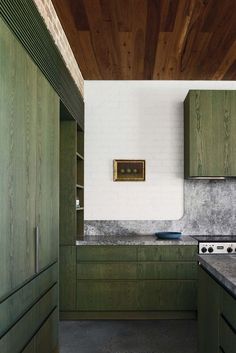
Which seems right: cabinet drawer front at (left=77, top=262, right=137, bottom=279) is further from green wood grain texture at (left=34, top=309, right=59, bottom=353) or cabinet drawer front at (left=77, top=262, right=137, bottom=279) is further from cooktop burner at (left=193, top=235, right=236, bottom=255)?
green wood grain texture at (left=34, top=309, right=59, bottom=353)

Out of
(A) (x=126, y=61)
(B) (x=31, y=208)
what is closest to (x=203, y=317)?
(B) (x=31, y=208)

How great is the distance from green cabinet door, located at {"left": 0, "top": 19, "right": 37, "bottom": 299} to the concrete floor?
1.59 meters

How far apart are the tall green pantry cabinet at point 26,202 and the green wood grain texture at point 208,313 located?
1085 mm

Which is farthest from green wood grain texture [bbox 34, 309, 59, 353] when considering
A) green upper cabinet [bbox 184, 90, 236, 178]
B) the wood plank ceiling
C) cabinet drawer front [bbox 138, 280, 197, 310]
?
the wood plank ceiling

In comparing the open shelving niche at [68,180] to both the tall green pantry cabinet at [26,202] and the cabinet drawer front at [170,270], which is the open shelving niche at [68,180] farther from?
the tall green pantry cabinet at [26,202]

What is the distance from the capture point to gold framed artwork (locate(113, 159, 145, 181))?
4.82 meters

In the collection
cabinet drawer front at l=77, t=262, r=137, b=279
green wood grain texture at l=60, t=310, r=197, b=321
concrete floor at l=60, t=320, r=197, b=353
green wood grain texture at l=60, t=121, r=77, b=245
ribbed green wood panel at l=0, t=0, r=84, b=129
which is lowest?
concrete floor at l=60, t=320, r=197, b=353

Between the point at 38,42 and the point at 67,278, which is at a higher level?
the point at 38,42

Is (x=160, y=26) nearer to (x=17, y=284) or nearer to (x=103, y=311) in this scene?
(x=17, y=284)

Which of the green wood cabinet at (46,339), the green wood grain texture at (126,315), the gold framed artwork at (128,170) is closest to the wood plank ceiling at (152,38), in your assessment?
the gold framed artwork at (128,170)

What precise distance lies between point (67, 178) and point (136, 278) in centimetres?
131

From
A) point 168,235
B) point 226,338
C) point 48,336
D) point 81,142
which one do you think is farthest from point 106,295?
point 226,338

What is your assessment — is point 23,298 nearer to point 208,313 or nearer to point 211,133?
point 208,313

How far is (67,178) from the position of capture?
13.6ft
